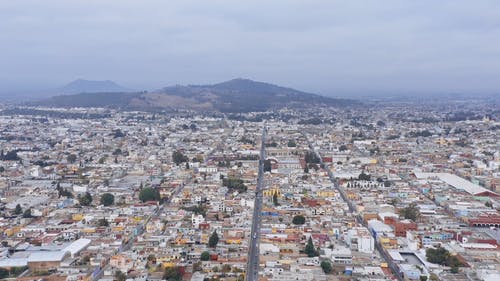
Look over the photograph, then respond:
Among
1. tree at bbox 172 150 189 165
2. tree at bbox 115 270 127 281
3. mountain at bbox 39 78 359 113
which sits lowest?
tree at bbox 115 270 127 281

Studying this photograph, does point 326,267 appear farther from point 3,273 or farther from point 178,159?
point 178,159

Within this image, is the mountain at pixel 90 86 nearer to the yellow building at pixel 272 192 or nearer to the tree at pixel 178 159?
the tree at pixel 178 159

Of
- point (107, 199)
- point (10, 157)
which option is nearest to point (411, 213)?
point (107, 199)

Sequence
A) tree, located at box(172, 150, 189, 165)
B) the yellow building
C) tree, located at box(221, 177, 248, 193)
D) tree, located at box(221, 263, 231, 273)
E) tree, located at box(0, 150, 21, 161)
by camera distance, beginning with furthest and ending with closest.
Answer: tree, located at box(0, 150, 21, 161) < tree, located at box(172, 150, 189, 165) < tree, located at box(221, 177, 248, 193) < the yellow building < tree, located at box(221, 263, 231, 273)

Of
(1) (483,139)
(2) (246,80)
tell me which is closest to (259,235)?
(1) (483,139)

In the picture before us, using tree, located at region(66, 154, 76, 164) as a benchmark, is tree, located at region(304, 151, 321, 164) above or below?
above

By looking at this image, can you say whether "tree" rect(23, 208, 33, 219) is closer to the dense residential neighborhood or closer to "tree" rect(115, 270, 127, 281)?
the dense residential neighborhood

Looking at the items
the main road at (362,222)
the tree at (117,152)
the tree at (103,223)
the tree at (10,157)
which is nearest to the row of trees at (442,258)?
the main road at (362,222)

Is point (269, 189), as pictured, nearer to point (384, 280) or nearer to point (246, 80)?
point (384, 280)

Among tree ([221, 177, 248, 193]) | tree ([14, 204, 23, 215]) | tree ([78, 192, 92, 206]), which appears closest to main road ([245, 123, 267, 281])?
tree ([221, 177, 248, 193])
